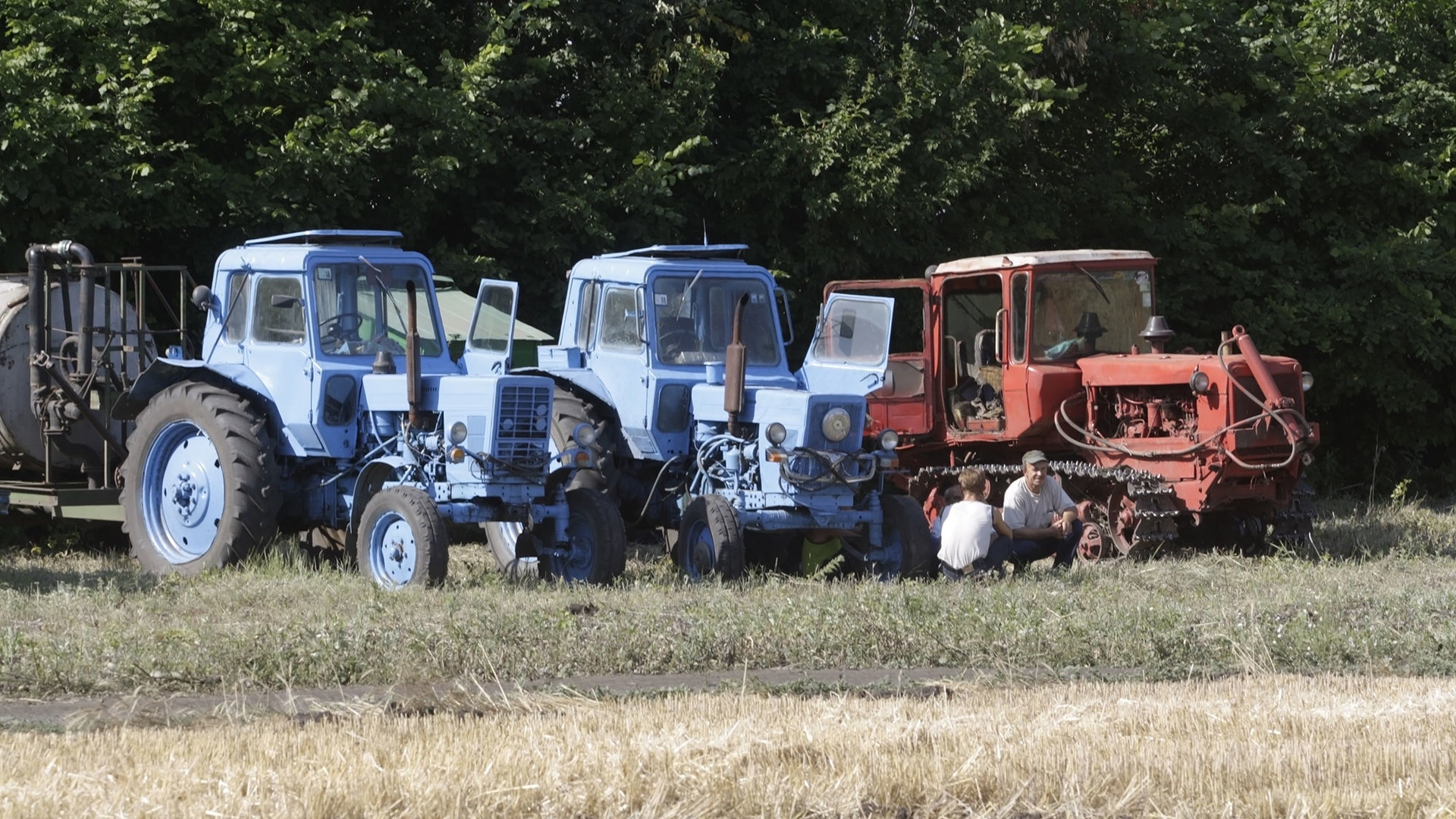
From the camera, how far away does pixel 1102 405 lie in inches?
625

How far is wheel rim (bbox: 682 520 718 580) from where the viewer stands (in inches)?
499

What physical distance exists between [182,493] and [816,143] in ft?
26.8

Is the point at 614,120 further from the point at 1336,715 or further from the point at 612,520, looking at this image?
the point at 1336,715

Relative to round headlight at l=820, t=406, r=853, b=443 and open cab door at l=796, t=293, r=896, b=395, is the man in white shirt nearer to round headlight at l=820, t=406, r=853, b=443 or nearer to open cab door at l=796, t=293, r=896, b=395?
round headlight at l=820, t=406, r=853, b=443

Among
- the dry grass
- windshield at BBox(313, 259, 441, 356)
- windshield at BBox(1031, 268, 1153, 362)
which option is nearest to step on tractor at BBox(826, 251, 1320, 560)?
windshield at BBox(1031, 268, 1153, 362)

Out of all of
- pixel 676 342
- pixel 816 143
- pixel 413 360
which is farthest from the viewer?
pixel 816 143

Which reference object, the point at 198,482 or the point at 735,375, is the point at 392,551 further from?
the point at 735,375

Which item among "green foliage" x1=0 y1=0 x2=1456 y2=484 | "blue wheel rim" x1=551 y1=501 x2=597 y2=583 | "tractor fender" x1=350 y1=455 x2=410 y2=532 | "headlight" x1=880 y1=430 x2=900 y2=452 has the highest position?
"green foliage" x1=0 y1=0 x2=1456 y2=484

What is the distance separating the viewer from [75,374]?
14.7 metres

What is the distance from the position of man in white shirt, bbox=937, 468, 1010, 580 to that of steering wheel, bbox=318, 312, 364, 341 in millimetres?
4315

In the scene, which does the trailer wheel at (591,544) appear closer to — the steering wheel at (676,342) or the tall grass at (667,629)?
the tall grass at (667,629)

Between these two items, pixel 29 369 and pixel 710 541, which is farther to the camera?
pixel 29 369

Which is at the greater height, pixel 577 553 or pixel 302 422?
pixel 302 422

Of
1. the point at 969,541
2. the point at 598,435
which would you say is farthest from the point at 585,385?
the point at 969,541
